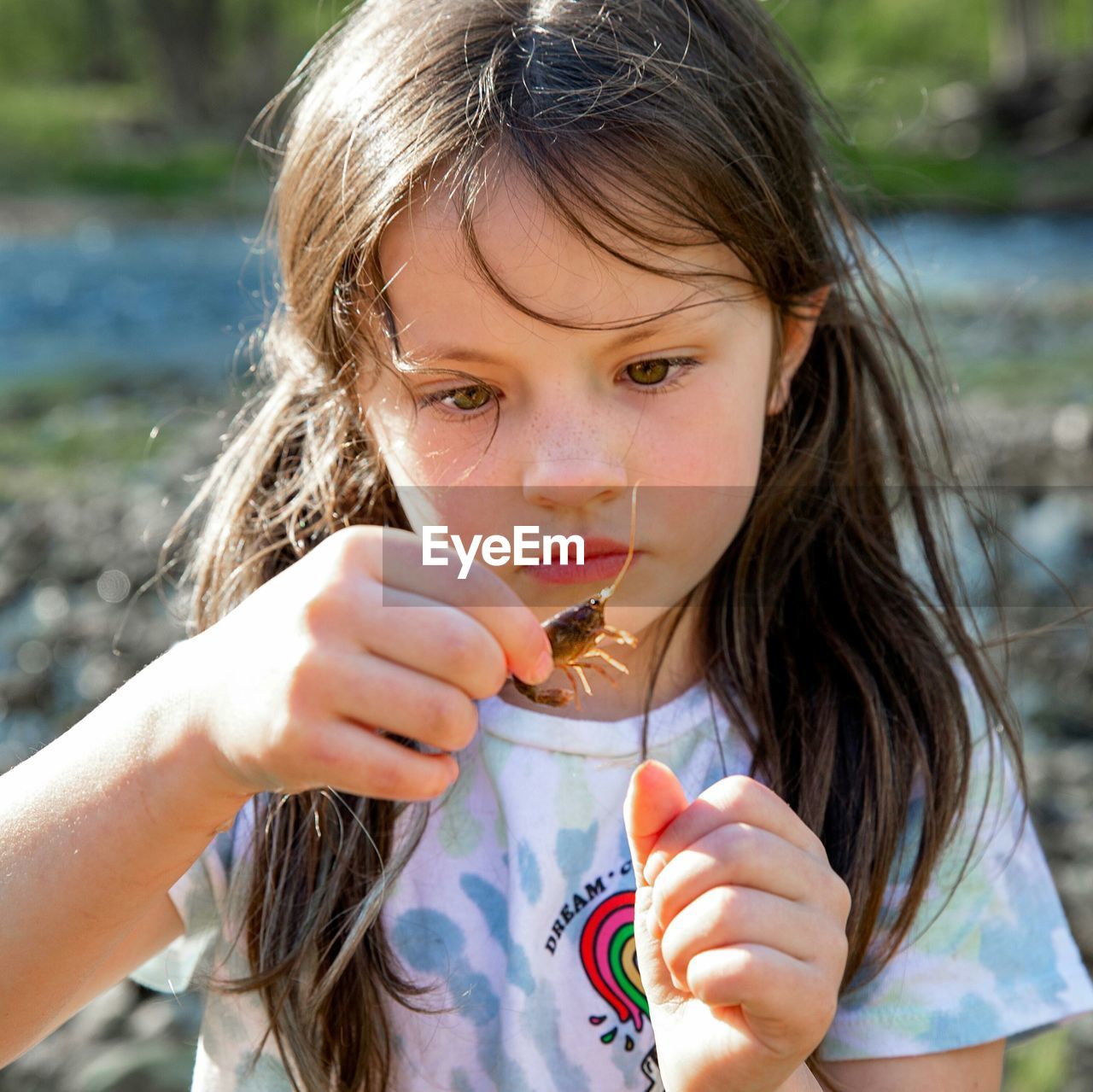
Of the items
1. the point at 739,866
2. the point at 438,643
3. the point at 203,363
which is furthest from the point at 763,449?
the point at 203,363

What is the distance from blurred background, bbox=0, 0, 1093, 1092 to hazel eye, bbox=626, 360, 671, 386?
2.50 ft

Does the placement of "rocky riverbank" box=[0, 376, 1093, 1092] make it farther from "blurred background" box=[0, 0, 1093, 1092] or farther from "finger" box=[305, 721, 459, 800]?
"finger" box=[305, 721, 459, 800]

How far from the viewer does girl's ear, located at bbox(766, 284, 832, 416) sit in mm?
2135

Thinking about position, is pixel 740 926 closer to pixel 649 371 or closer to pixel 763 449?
pixel 649 371

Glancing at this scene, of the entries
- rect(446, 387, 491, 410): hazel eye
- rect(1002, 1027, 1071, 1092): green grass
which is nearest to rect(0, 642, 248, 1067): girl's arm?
rect(446, 387, 491, 410): hazel eye

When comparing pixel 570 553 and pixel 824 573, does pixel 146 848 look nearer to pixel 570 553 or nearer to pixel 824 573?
pixel 570 553

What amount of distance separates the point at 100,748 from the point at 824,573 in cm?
125

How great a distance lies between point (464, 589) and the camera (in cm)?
129

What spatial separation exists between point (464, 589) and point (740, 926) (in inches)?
17.9

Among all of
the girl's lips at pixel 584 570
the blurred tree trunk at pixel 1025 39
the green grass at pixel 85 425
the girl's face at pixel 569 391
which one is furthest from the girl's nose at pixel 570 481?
the blurred tree trunk at pixel 1025 39

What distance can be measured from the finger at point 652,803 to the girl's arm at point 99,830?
44 centimetres

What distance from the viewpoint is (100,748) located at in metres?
1.56

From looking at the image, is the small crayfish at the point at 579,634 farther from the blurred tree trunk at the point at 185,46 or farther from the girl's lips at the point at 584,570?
the blurred tree trunk at the point at 185,46

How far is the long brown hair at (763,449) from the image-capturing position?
1.87m
